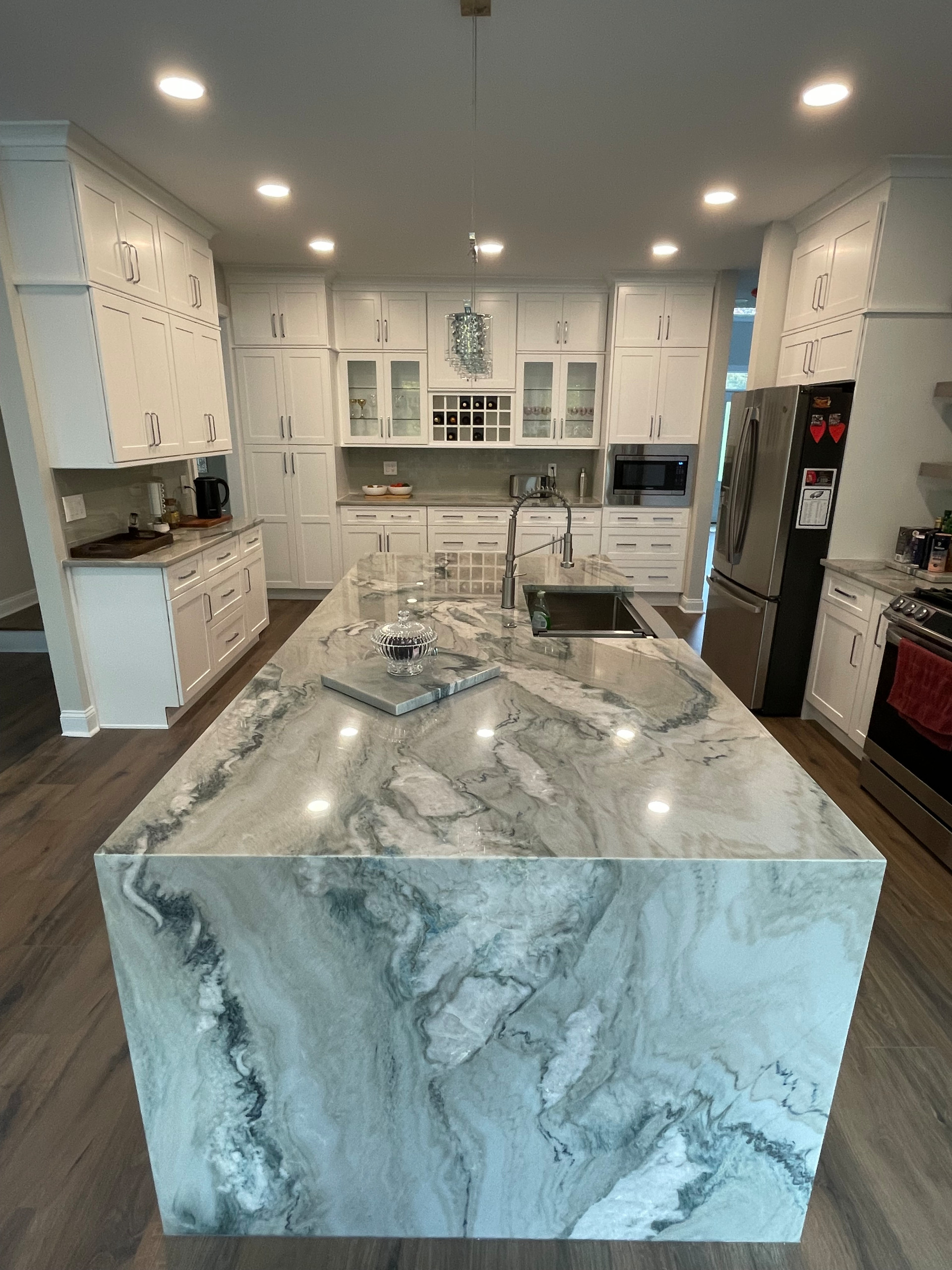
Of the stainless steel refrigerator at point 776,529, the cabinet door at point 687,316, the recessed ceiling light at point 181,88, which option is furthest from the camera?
the cabinet door at point 687,316

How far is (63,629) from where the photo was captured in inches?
127

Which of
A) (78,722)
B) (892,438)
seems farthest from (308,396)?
(892,438)

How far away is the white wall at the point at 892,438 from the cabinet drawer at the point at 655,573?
7.73 ft

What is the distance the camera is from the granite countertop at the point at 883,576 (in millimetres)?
2838

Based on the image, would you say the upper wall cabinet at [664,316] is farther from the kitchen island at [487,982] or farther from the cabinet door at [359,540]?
the kitchen island at [487,982]

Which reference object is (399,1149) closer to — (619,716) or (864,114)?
(619,716)

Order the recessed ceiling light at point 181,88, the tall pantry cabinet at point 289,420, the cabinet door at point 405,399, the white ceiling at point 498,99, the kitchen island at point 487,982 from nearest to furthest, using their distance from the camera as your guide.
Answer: the kitchen island at point 487,982, the white ceiling at point 498,99, the recessed ceiling light at point 181,88, the tall pantry cabinet at point 289,420, the cabinet door at point 405,399

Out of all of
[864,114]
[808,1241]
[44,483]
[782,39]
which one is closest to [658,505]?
[864,114]

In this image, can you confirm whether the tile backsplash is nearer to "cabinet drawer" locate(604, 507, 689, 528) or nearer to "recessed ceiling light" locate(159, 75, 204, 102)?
"recessed ceiling light" locate(159, 75, 204, 102)

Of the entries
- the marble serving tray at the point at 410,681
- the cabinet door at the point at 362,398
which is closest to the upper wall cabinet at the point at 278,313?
the cabinet door at the point at 362,398

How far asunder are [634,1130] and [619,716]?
2.56 feet

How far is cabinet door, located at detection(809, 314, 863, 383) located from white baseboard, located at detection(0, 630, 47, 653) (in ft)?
16.5

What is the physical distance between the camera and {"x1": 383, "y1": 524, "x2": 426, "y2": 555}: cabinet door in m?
5.73

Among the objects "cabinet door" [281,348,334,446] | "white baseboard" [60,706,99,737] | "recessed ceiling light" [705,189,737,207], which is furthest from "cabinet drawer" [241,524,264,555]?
"recessed ceiling light" [705,189,737,207]
